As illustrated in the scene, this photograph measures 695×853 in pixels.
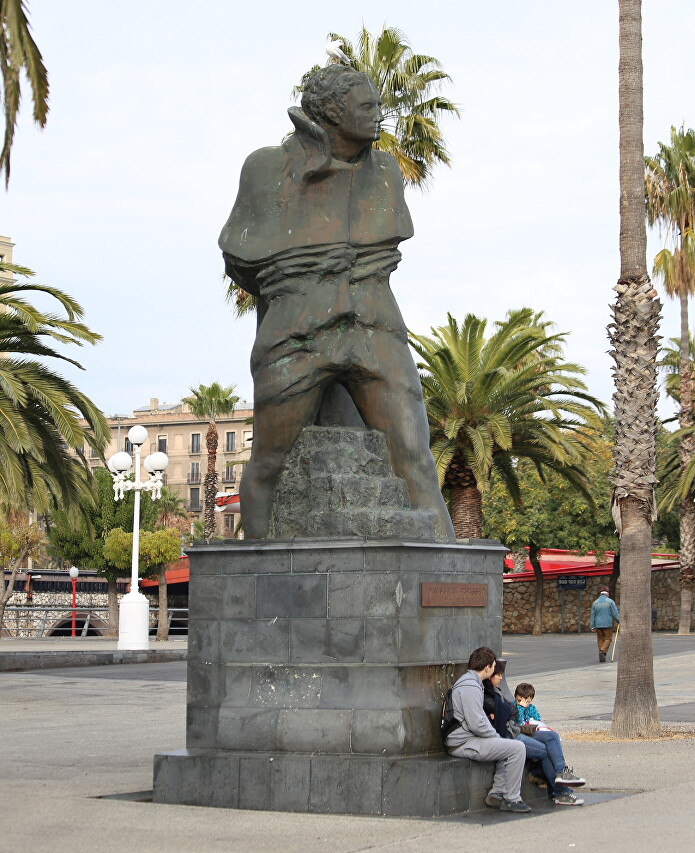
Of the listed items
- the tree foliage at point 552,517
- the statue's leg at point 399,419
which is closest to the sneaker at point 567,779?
the statue's leg at point 399,419

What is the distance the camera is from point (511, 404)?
24.6 m

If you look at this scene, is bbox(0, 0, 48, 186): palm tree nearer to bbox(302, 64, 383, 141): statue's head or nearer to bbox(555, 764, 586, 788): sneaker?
bbox(302, 64, 383, 141): statue's head

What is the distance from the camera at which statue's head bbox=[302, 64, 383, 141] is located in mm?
8094

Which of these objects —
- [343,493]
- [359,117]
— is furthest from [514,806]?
[359,117]

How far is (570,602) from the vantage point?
4075cm

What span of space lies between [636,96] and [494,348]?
1303cm

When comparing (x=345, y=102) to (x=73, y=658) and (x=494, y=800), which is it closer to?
(x=494, y=800)

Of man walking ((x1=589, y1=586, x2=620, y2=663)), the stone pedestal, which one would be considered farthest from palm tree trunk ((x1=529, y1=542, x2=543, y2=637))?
the stone pedestal

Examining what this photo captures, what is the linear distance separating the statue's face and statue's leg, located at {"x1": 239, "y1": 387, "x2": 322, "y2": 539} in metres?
1.69

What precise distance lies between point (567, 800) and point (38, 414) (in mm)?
12629

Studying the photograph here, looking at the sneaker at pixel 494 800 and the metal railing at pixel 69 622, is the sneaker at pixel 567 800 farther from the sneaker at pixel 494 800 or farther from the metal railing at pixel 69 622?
the metal railing at pixel 69 622

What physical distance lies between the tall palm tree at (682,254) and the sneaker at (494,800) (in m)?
26.5

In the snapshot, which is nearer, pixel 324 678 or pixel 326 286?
pixel 324 678

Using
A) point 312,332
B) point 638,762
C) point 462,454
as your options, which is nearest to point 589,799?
point 638,762
